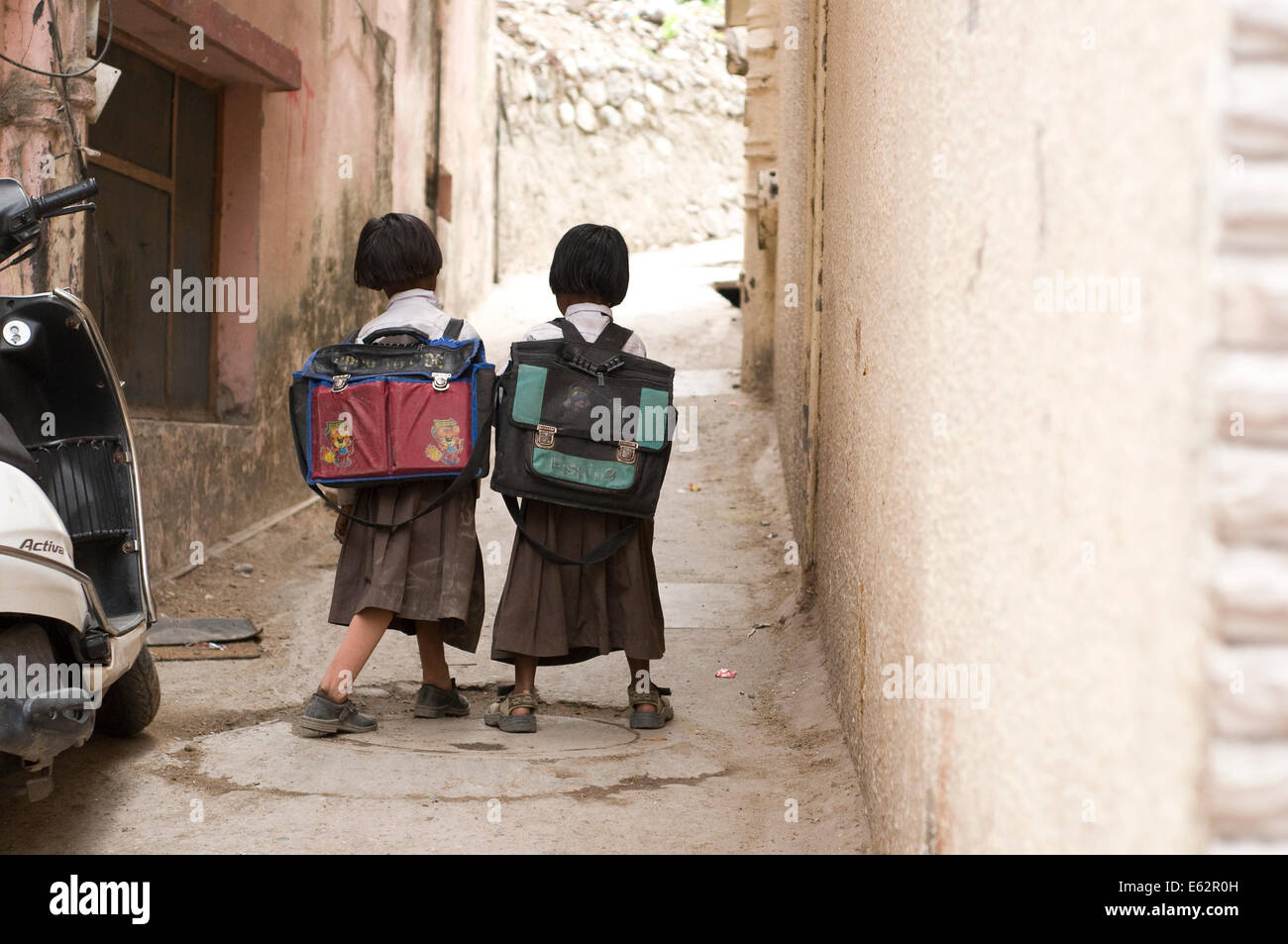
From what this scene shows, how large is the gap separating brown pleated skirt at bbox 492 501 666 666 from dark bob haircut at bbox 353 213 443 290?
78cm

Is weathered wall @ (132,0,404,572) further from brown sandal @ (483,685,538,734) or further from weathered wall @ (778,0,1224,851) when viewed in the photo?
weathered wall @ (778,0,1224,851)

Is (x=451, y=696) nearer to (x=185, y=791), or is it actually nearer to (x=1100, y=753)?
(x=185, y=791)

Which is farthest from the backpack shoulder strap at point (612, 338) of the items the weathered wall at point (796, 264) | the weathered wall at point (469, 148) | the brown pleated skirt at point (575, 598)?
the weathered wall at point (469, 148)

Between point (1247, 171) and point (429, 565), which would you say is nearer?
point (1247, 171)

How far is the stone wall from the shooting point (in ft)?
3.24

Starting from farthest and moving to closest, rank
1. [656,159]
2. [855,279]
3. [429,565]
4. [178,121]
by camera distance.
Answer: [656,159] < [178,121] < [429,565] < [855,279]

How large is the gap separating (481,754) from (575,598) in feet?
1.82

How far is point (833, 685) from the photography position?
12.3ft

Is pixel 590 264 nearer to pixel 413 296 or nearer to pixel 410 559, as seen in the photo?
pixel 413 296

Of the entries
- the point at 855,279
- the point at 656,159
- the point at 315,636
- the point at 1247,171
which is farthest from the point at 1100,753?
the point at 656,159

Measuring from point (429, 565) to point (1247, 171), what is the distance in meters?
2.96

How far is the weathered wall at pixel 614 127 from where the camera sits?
16234 mm

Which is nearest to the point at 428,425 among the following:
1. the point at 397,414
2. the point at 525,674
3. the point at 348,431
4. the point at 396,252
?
the point at 397,414

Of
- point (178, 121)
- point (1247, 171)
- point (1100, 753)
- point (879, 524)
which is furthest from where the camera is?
point (178, 121)
